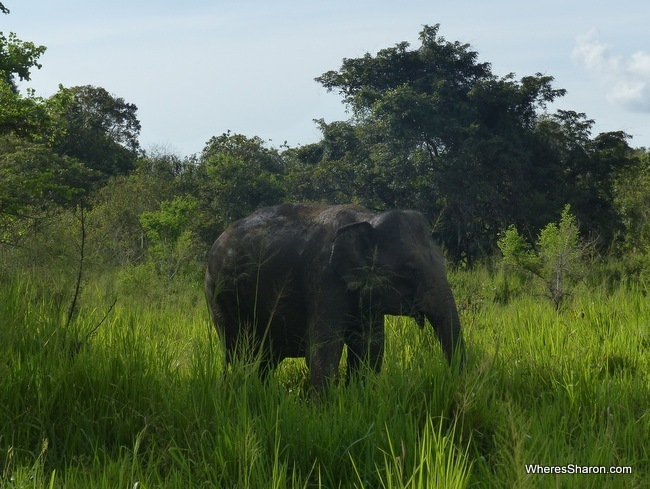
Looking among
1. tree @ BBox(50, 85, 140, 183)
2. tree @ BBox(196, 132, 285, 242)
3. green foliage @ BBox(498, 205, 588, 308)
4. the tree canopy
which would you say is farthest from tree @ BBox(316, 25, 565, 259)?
tree @ BBox(50, 85, 140, 183)

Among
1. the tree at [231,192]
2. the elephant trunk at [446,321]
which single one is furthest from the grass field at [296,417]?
the tree at [231,192]

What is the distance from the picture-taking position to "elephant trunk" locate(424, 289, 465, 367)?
5.34 metres

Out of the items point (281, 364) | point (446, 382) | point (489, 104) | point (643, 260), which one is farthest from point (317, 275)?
point (489, 104)

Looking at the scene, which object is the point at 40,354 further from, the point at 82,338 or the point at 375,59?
the point at 375,59

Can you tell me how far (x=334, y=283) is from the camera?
19.1ft

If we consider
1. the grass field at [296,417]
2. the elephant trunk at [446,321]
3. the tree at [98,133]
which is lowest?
the grass field at [296,417]

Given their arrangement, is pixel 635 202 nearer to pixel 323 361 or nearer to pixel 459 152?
pixel 459 152

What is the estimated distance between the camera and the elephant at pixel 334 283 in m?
5.52

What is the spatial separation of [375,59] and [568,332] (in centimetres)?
1761

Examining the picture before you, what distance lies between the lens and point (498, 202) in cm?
2086

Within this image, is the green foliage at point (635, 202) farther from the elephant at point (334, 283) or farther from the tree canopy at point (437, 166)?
the elephant at point (334, 283)

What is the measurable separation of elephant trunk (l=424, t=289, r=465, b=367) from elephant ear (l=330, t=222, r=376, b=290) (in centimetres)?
52

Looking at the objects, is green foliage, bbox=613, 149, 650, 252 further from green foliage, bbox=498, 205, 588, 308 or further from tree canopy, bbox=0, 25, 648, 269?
green foliage, bbox=498, 205, 588, 308

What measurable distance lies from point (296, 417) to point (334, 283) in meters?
1.60
